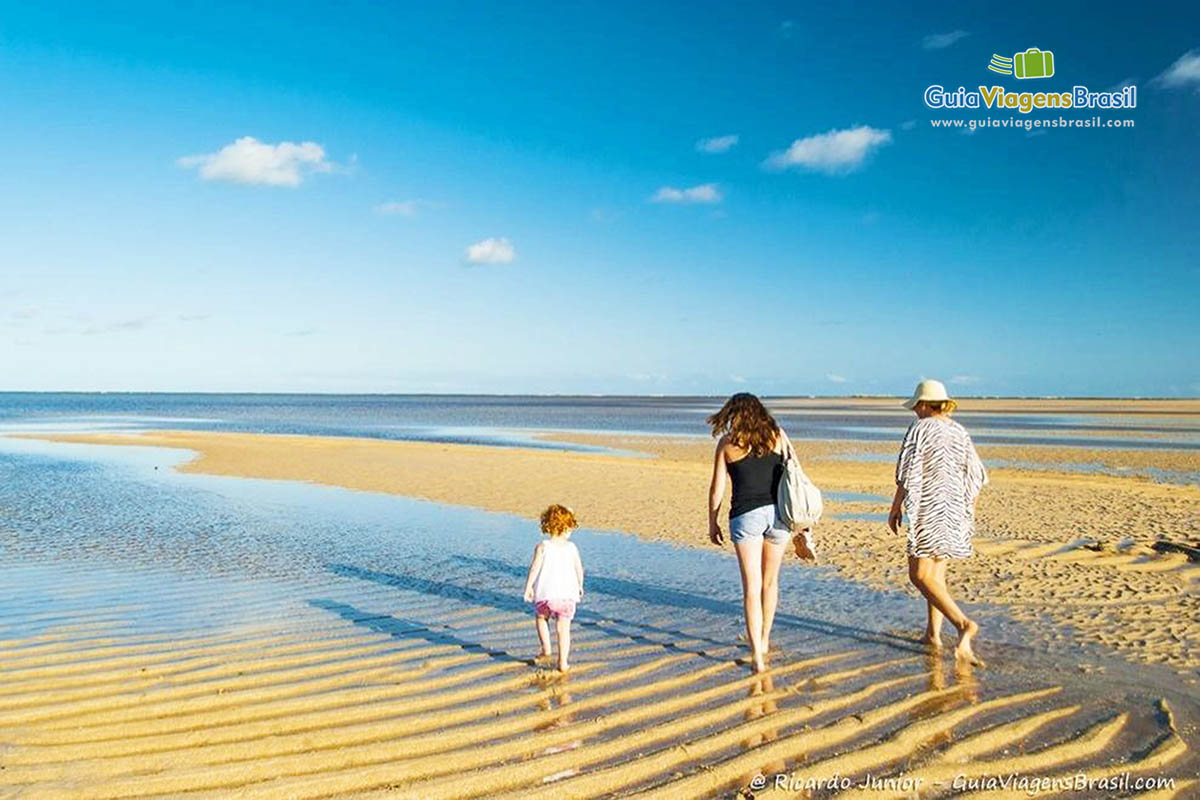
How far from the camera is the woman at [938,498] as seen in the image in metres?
6.59

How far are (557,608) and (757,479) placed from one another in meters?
1.77

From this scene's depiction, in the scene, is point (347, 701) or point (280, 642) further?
point (280, 642)

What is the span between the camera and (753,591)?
20.8 ft

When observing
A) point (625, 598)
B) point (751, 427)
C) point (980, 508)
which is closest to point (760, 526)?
point (751, 427)

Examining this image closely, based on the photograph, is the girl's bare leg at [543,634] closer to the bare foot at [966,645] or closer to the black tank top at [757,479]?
the black tank top at [757,479]

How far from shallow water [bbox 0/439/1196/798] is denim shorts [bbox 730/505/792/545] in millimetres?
994

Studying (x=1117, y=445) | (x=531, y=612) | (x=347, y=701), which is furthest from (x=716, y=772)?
(x=1117, y=445)

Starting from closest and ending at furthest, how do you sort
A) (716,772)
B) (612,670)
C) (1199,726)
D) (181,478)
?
1. (716,772)
2. (1199,726)
3. (612,670)
4. (181,478)

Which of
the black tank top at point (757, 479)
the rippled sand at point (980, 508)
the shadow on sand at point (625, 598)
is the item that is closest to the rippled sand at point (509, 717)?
the shadow on sand at point (625, 598)

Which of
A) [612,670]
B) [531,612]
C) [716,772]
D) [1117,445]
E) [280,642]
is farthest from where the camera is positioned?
[1117,445]

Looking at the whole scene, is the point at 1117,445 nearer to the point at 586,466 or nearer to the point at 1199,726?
the point at 586,466

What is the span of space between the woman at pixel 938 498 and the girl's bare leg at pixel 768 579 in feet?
3.21

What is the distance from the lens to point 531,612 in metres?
8.42

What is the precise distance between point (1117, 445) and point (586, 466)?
2296 centimetres
